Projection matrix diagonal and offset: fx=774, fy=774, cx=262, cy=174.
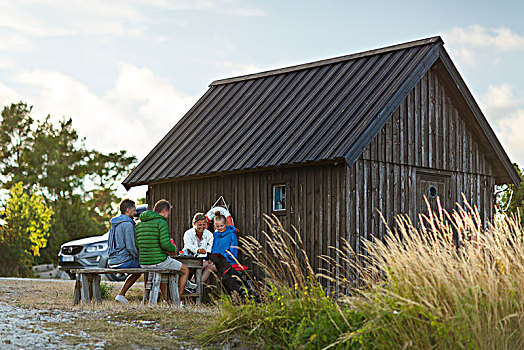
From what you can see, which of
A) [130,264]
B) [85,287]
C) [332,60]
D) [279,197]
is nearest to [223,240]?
[130,264]

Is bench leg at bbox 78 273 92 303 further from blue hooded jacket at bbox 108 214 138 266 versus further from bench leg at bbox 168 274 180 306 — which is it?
bench leg at bbox 168 274 180 306

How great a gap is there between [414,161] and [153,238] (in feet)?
19.3

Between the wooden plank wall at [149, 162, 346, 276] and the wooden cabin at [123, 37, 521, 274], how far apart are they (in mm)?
20

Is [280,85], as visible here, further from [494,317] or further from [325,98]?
[494,317]

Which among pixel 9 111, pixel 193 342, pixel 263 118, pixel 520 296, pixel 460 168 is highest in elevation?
pixel 9 111

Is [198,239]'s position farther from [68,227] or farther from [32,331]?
[68,227]

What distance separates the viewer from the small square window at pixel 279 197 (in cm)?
1538

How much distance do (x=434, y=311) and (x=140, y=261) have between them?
22.3 ft

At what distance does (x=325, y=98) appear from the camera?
16266 mm

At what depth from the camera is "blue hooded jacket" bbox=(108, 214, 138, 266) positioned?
13586 millimetres

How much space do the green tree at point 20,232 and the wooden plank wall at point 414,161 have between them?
56.5ft

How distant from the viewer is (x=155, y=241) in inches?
523

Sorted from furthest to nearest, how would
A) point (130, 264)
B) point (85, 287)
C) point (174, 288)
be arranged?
point (130, 264)
point (85, 287)
point (174, 288)

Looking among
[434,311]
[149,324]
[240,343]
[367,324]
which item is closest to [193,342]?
[240,343]
